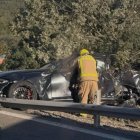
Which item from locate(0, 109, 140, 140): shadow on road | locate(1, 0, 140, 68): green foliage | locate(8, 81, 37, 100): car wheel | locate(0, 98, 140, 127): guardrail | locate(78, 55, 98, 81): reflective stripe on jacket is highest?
locate(1, 0, 140, 68): green foliage

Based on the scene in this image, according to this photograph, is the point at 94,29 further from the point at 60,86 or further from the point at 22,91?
the point at 22,91

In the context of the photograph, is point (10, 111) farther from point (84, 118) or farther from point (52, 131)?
point (52, 131)

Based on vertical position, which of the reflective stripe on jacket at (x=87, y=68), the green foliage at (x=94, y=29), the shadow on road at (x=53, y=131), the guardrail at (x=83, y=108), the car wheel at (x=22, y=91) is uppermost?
the green foliage at (x=94, y=29)

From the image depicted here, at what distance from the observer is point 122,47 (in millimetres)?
25031

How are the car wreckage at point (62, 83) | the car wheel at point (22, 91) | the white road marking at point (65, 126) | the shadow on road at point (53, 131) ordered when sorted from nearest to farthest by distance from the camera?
the white road marking at point (65, 126) → the shadow on road at point (53, 131) → the car wheel at point (22, 91) → the car wreckage at point (62, 83)

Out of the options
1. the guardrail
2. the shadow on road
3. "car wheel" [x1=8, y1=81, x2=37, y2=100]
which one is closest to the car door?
"car wheel" [x1=8, y1=81, x2=37, y2=100]

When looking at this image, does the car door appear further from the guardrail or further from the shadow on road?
the shadow on road

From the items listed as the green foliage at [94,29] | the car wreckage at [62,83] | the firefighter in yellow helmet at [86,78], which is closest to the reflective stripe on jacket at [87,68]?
the firefighter in yellow helmet at [86,78]

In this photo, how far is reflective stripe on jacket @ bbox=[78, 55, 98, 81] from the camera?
11.8m

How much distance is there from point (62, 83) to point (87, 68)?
2313 millimetres

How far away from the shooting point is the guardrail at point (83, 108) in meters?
8.30

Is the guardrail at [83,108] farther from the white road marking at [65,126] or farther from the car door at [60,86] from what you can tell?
the car door at [60,86]

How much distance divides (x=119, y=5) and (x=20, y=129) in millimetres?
18294

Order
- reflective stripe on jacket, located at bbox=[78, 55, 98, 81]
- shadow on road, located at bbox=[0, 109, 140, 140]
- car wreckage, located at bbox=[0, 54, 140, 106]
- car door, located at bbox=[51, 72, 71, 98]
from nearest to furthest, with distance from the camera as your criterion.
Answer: shadow on road, located at bbox=[0, 109, 140, 140] → reflective stripe on jacket, located at bbox=[78, 55, 98, 81] → car wreckage, located at bbox=[0, 54, 140, 106] → car door, located at bbox=[51, 72, 71, 98]
